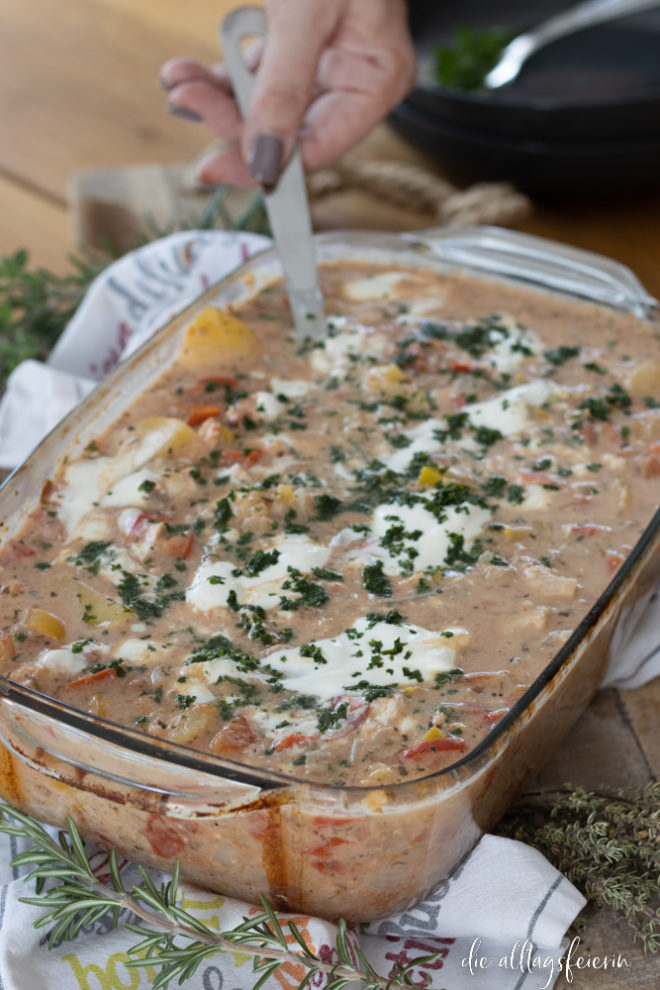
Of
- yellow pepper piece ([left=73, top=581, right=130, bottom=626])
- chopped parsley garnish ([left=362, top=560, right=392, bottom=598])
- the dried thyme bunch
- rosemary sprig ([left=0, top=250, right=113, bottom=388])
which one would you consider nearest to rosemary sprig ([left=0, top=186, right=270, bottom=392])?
rosemary sprig ([left=0, top=250, right=113, bottom=388])

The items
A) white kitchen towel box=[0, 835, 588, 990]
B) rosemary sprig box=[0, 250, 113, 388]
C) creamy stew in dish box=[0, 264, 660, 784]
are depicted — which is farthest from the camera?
rosemary sprig box=[0, 250, 113, 388]

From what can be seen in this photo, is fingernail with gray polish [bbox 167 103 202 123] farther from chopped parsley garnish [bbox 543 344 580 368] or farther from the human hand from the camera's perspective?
chopped parsley garnish [bbox 543 344 580 368]

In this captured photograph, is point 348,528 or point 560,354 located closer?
point 348,528

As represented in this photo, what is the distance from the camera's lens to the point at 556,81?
4.12 metres

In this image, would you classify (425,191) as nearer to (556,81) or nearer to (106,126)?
(556,81)

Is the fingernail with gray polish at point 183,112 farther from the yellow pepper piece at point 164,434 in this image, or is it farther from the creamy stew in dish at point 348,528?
the yellow pepper piece at point 164,434

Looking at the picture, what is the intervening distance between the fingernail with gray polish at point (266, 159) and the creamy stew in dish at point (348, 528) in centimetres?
32

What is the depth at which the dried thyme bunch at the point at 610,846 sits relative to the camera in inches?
77.0

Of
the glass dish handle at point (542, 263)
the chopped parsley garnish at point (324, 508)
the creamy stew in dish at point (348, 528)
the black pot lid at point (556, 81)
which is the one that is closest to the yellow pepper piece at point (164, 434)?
the creamy stew in dish at point (348, 528)

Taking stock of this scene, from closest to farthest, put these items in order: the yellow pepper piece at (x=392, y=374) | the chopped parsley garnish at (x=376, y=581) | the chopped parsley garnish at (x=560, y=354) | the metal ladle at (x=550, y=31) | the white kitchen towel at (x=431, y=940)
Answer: the white kitchen towel at (x=431, y=940), the chopped parsley garnish at (x=376, y=581), the yellow pepper piece at (x=392, y=374), the chopped parsley garnish at (x=560, y=354), the metal ladle at (x=550, y=31)

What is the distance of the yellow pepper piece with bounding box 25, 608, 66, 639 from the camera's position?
2143 mm

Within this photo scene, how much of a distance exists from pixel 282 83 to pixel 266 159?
25cm

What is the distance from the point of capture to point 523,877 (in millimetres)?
1948

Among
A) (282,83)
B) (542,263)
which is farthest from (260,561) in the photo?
(282,83)
